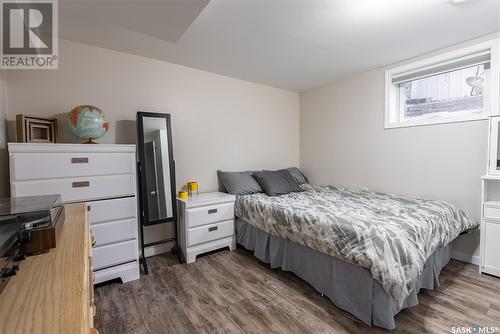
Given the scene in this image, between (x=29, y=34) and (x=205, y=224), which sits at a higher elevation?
(x=29, y=34)

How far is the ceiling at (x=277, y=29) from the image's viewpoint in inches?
68.7

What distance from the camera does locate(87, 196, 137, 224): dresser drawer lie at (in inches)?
78.7

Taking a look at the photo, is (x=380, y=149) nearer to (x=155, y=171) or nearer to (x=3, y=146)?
(x=155, y=171)

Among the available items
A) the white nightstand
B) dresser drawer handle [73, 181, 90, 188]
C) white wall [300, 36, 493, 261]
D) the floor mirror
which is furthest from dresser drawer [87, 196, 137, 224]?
white wall [300, 36, 493, 261]

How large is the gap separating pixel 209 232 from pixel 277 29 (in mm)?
2228

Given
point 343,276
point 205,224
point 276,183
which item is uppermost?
point 276,183

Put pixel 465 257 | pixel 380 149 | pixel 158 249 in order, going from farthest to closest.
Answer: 1. pixel 380 149
2. pixel 158 249
3. pixel 465 257

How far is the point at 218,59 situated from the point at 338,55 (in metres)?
1.41

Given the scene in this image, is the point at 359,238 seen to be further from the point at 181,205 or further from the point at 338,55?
the point at 338,55

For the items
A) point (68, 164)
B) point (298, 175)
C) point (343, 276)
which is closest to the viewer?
point (343, 276)

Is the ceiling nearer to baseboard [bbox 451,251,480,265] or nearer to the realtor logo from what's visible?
the realtor logo

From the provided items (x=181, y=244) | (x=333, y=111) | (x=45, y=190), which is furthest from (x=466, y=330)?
(x=45, y=190)

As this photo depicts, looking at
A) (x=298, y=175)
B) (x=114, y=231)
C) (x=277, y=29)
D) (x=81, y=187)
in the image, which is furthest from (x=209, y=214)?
(x=277, y=29)

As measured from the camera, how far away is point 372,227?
1.65m
